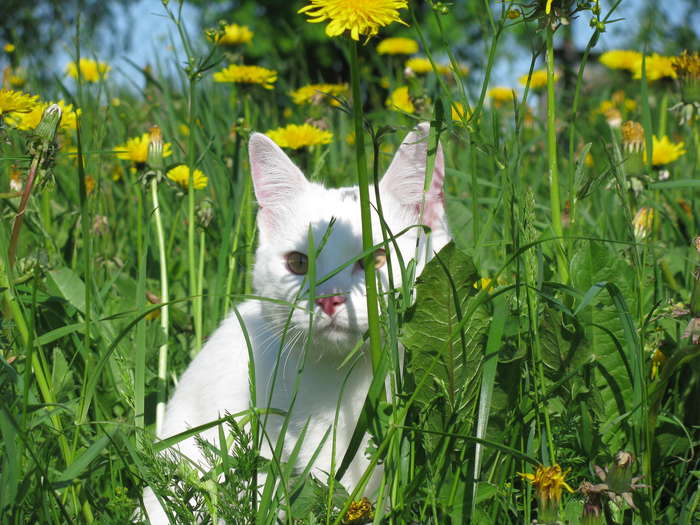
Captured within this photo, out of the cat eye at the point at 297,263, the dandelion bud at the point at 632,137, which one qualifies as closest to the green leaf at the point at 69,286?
the cat eye at the point at 297,263

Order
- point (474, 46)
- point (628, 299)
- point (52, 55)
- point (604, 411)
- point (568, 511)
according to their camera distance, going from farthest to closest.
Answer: point (474, 46), point (52, 55), point (628, 299), point (604, 411), point (568, 511)

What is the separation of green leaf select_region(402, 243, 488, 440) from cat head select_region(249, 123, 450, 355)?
8.2 inches

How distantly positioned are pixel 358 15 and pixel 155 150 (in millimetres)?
1032

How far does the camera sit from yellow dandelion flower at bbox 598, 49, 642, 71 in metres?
3.41

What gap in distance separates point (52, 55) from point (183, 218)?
1830 millimetres

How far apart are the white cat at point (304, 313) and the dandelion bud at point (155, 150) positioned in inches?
9.3

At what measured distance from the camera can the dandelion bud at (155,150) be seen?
5.93ft

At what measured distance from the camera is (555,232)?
1311 mm

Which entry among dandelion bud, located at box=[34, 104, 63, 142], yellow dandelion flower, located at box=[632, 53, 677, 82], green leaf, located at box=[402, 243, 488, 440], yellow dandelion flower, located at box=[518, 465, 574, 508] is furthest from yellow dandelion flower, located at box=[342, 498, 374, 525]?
yellow dandelion flower, located at box=[632, 53, 677, 82]

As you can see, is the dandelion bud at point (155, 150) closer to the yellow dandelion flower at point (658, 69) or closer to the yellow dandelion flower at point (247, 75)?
the yellow dandelion flower at point (247, 75)

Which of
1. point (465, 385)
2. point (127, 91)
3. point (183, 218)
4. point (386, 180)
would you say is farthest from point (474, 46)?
point (465, 385)

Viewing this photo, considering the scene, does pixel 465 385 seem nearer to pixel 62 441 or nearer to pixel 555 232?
pixel 555 232

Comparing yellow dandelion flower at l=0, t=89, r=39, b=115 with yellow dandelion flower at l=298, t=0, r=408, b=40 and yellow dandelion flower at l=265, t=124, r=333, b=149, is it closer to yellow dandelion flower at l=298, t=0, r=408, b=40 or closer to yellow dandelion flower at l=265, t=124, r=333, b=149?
yellow dandelion flower at l=298, t=0, r=408, b=40

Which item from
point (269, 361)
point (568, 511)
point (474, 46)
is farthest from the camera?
point (474, 46)
